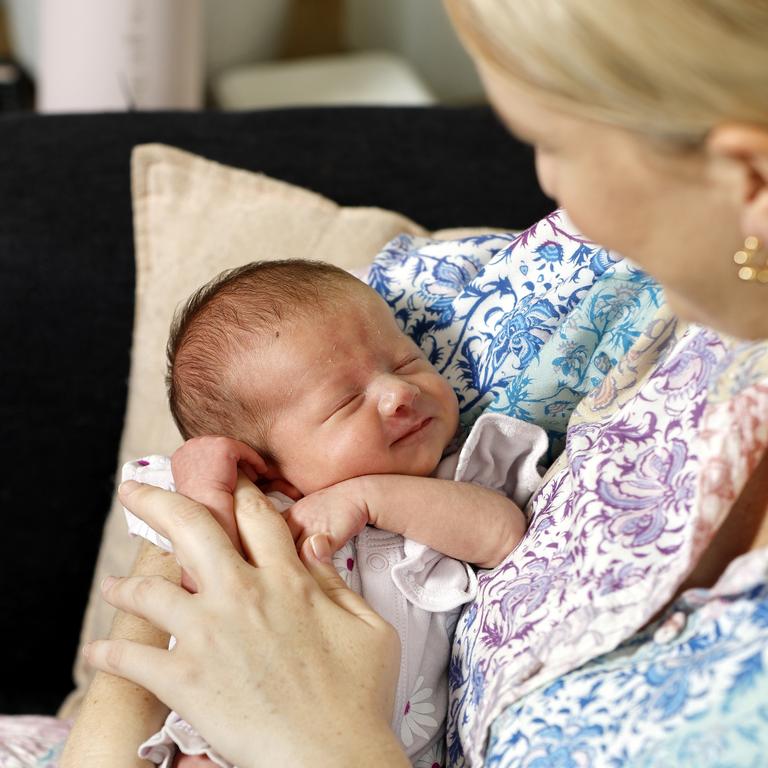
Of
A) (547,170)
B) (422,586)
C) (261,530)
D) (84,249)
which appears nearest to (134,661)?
(261,530)

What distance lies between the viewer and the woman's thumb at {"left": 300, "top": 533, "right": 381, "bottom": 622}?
1.05 metres

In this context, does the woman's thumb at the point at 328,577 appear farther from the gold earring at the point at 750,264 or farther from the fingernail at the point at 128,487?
the gold earring at the point at 750,264

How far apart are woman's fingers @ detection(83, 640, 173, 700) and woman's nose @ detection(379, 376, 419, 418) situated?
1.14 ft

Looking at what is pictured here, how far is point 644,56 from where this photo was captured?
2.30 ft

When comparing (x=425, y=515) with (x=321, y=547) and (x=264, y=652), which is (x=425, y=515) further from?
(x=264, y=652)

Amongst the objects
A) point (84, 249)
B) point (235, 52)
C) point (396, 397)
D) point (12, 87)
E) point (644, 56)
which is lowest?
point (12, 87)

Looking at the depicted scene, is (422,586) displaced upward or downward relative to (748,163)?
downward

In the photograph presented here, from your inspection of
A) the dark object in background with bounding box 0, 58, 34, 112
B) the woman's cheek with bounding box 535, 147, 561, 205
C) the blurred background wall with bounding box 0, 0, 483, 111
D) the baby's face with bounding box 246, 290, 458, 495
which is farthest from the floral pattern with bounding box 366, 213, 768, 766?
the dark object in background with bounding box 0, 58, 34, 112

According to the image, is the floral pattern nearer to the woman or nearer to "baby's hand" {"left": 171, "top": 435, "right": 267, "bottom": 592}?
the woman

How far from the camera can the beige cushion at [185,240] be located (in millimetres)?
1594

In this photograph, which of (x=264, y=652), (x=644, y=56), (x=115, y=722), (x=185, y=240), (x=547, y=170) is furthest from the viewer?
(x=185, y=240)

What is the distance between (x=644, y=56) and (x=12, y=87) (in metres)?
2.81

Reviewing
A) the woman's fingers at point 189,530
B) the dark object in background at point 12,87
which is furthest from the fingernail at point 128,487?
the dark object in background at point 12,87

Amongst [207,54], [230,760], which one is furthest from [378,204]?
[207,54]
